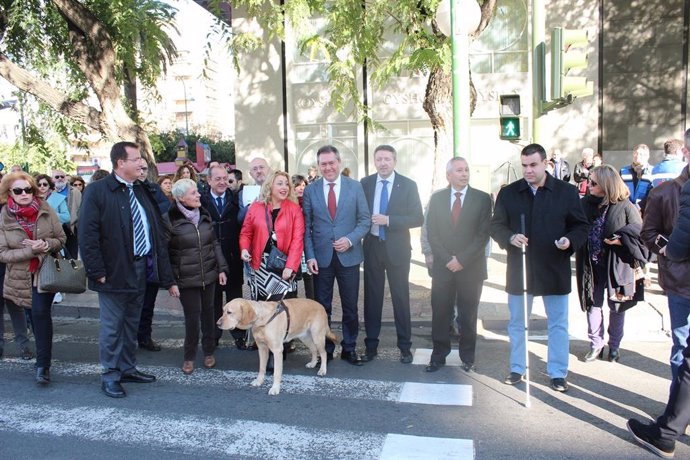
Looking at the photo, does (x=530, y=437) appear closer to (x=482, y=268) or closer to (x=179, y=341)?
(x=482, y=268)

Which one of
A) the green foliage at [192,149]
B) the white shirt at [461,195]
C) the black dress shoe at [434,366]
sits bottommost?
the black dress shoe at [434,366]

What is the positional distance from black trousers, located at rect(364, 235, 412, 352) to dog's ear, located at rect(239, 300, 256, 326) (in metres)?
Result: 1.40

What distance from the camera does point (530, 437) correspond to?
14.8 feet

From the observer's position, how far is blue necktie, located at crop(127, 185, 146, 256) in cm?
580

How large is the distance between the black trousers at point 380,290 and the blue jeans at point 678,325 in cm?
264

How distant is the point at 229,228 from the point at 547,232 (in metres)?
3.50

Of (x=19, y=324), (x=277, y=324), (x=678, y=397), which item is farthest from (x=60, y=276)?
(x=678, y=397)

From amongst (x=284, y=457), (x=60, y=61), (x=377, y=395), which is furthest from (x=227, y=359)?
(x=60, y=61)

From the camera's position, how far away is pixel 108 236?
5613 mm

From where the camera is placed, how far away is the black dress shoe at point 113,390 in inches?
221

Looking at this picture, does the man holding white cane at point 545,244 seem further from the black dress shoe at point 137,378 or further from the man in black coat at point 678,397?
the black dress shoe at point 137,378

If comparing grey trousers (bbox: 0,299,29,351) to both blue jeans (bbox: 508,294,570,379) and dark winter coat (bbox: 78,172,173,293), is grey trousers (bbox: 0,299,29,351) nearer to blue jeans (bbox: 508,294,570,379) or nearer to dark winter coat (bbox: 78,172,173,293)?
→ dark winter coat (bbox: 78,172,173,293)

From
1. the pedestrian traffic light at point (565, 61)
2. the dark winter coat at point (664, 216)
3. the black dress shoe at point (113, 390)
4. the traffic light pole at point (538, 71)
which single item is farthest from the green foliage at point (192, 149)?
the dark winter coat at point (664, 216)

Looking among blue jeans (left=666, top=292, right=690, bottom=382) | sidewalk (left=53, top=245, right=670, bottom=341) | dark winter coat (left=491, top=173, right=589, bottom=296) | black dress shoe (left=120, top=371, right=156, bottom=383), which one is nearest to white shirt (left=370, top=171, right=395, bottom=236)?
dark winter coat (left=491, top=173, right=589, bottom=296)
